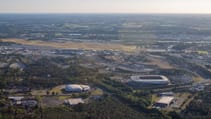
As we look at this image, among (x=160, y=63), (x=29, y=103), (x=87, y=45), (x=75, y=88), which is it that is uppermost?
(x=29, y=103)

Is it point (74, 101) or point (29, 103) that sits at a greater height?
point (29, 103)

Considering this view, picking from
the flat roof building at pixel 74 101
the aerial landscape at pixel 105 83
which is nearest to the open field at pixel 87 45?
the aerial landscape at pixel 105 83

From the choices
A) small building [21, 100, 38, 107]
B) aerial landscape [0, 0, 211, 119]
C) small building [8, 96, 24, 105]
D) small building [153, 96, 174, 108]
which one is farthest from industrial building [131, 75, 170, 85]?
small building [8, 96, 24, 105]

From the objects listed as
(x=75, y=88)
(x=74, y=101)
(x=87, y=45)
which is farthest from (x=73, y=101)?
(x=87, y=45)

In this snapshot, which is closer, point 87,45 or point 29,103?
point 29,103

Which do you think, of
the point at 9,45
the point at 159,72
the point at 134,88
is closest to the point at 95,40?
the point at 9,45

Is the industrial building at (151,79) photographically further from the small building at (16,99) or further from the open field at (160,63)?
the small building at (16,99)

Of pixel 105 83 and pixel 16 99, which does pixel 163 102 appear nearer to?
pixel 105 83

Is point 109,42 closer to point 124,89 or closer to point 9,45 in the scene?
point 9,45
